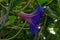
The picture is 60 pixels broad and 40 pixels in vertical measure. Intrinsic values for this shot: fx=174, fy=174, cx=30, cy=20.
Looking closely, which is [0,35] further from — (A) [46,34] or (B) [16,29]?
(A) [46,34]

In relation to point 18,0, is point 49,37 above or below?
below

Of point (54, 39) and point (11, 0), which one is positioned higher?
point (11, 0)

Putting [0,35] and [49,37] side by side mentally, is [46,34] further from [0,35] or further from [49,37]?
[0,35]

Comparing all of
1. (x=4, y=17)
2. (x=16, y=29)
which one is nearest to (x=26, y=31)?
(x=16, y=29)

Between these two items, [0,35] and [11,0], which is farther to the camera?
[0,35]

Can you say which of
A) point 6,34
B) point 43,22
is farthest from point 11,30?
point 43,22

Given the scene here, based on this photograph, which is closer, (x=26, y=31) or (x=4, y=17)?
(x=4, y=17)

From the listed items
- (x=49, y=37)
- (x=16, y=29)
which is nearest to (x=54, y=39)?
(x=49, y=37)

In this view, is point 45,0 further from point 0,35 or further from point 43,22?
point 0,35
